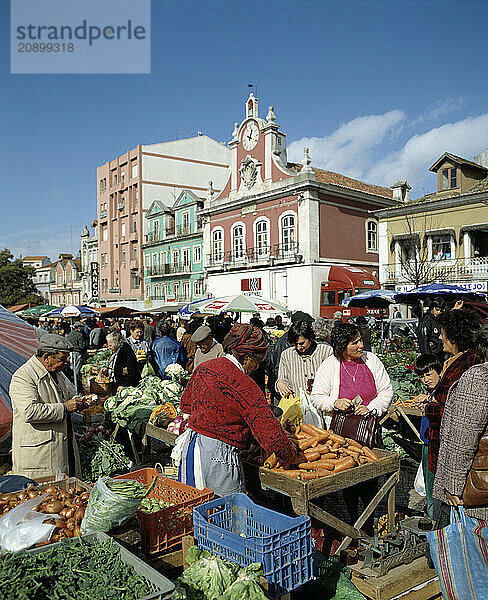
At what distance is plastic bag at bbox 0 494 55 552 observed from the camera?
244 centimetres

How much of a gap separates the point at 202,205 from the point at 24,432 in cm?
3609

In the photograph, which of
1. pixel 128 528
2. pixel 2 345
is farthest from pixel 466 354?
pixel 2 345

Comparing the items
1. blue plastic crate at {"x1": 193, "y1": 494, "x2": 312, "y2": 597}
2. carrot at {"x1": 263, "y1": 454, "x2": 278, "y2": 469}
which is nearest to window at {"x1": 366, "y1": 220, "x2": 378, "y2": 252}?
carrot at {"x1": 263, "y1": 454, "x2": 278, "y2": 469}

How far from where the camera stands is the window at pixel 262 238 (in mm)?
31938

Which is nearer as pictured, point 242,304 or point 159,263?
point 242,304

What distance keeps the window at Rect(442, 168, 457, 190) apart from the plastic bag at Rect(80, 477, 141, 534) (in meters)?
28.8

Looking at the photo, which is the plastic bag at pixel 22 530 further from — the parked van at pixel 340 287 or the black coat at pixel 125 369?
the parked van at pixel 340 287

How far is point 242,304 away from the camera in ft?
46.6

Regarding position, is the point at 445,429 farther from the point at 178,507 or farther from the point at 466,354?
the point at 178,507

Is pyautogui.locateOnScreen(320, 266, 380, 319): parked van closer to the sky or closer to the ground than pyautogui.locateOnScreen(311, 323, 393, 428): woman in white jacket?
closer to the sky

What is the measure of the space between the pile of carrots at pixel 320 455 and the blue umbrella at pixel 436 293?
8627mm

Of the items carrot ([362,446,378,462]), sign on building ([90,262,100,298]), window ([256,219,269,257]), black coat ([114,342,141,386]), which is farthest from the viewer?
sign on building ([90,262,100,298])

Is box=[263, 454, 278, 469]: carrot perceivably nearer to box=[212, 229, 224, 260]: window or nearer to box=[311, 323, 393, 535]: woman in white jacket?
box=[311, 323, 393, 535]: woman in white jacket

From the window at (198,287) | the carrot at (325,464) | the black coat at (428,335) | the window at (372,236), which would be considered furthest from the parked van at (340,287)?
the carrot at (325,464)
